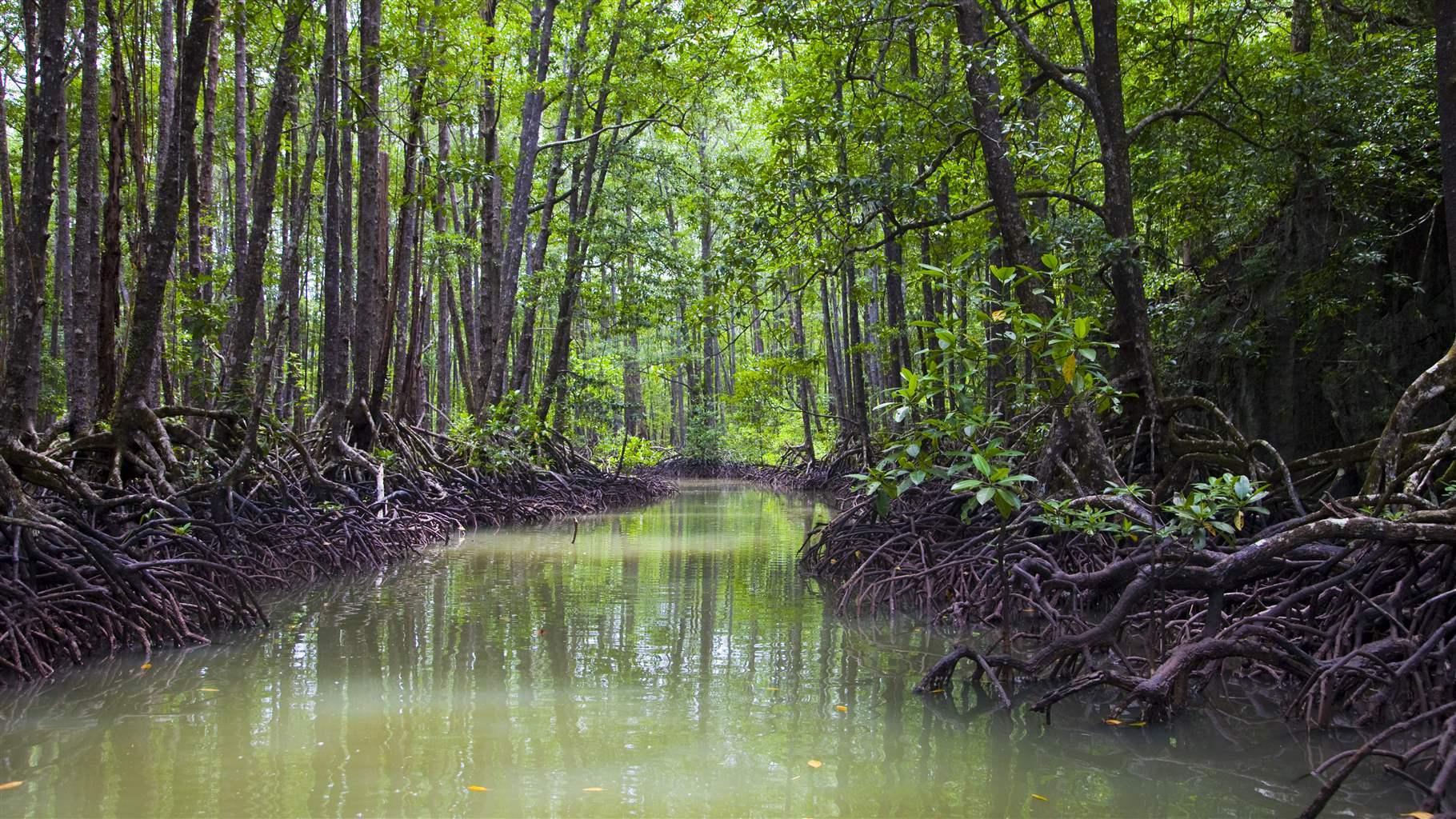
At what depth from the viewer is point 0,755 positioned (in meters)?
3.12

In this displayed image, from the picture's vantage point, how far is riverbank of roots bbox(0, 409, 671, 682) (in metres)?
4.29

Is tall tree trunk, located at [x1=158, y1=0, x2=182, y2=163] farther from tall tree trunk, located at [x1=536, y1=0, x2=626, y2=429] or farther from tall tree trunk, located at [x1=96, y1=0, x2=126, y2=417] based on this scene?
tall tree trunk, located at [x1=536, y1=0, x2=626, y2=429]

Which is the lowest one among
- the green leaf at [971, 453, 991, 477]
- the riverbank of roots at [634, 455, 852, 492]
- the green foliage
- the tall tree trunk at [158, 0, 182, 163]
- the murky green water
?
the murky green water

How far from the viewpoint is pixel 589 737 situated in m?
3.46

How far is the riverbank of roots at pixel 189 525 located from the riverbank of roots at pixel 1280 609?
3.79m

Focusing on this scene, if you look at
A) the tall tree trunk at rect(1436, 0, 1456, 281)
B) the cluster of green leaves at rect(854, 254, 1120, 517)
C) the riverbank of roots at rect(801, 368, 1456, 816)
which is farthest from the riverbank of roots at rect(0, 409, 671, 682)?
the tall tree trunk at rect(1436, 0, 1456, 281)

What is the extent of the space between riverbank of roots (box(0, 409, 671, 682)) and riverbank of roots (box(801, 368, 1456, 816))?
3.79 meters

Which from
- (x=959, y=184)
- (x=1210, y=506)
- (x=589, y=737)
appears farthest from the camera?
(x=959, y=184)

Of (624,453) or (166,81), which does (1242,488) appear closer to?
(166,81)

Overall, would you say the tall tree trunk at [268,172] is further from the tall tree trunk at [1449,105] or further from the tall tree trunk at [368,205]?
the tall tree trunk at [1449,105]

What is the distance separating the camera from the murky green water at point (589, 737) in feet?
9.39

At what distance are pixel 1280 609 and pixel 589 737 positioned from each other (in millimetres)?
2767

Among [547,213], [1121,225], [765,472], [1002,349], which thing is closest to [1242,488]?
[1121,225]

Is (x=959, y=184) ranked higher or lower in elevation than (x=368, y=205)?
higher
